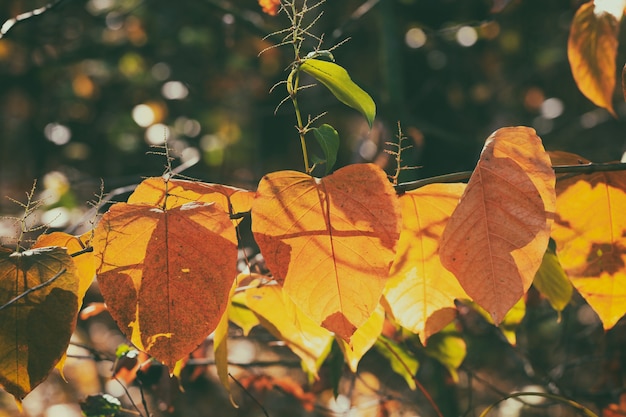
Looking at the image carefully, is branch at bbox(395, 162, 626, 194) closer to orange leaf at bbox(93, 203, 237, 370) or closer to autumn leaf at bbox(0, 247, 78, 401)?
orange leaf at bbox(93, 203, 237, 370)

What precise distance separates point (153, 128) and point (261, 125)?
946mm

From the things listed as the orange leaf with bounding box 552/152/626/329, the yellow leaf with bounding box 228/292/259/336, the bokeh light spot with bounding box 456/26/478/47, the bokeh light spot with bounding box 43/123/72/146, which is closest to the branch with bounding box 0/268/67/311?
the yellow leaf with bounding box 228/292/259/336

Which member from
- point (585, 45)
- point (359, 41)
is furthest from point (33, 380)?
point (359, 41)

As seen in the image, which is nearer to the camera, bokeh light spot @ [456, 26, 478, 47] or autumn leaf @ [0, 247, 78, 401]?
autumn leaf @ [0, 247, 78, 401]

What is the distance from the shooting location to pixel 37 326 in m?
0.58

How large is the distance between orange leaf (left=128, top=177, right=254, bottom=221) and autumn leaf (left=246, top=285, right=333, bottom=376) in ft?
0.60

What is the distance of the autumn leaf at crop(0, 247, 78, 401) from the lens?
0.58m

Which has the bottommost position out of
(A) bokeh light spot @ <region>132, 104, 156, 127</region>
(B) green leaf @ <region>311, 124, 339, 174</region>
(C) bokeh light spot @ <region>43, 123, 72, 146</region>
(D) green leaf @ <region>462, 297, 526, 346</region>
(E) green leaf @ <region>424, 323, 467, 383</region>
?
(C) bokeh light spot @ <region>43, 123, 72, 146</region>

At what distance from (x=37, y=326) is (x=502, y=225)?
449 mm

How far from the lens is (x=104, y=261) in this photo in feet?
1.88

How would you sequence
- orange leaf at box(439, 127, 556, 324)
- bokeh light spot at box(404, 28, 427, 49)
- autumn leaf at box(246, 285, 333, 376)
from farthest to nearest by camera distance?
1. bokeh light spot at box(404, 28, 427, 49)
2. autumn leaf at box(246, 285, 333, 376)
3. orange leaf at box(439, 127, 556, 324)

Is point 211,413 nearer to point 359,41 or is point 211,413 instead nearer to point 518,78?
point 359,41

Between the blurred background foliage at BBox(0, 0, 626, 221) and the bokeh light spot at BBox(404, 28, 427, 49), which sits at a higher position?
the bokeh light spot at BBox(404, 28, 427, 49)

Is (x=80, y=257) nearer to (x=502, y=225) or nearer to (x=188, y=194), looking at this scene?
(x=188, y=194)
